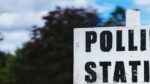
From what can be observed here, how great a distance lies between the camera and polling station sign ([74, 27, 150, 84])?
6848 millimetres

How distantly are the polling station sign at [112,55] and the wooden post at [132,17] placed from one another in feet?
0.20

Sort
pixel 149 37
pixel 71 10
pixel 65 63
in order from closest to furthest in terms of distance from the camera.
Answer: pixel 149 37 < pixel 65 63 < pixel 71 10

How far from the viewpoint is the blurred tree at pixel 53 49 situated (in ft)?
140

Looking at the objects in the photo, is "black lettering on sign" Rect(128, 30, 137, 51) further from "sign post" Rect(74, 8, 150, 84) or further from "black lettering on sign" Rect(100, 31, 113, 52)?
"black lettering on sign" Rect(100, 31, 113, 52)

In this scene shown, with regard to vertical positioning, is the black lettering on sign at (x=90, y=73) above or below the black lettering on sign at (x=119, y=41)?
below

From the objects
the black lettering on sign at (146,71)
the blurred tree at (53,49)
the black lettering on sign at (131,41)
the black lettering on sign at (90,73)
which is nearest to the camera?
the black lettering on sign at (146,71)

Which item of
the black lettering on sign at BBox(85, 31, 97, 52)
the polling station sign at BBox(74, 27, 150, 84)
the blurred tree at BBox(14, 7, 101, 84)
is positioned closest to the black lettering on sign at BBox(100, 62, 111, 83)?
the polling station sign at BBox(74, 27, 150, 84)

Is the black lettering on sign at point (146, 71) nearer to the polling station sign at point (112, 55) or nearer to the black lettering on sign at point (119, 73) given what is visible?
the polling station sign at point (112, 55)

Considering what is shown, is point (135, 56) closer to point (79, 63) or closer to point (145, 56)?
point (145, 56)

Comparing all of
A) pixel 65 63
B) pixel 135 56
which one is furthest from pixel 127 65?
pixel 65 63

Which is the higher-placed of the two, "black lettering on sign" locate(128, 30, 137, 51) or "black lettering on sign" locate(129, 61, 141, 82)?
"black lettering on sign" locate(128, 30, 137, 51)

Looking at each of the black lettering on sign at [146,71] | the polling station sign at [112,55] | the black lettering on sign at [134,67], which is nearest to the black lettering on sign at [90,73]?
the polling station sign at [112,55]

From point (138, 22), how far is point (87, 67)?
0.72m

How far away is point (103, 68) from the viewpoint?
6.97m
